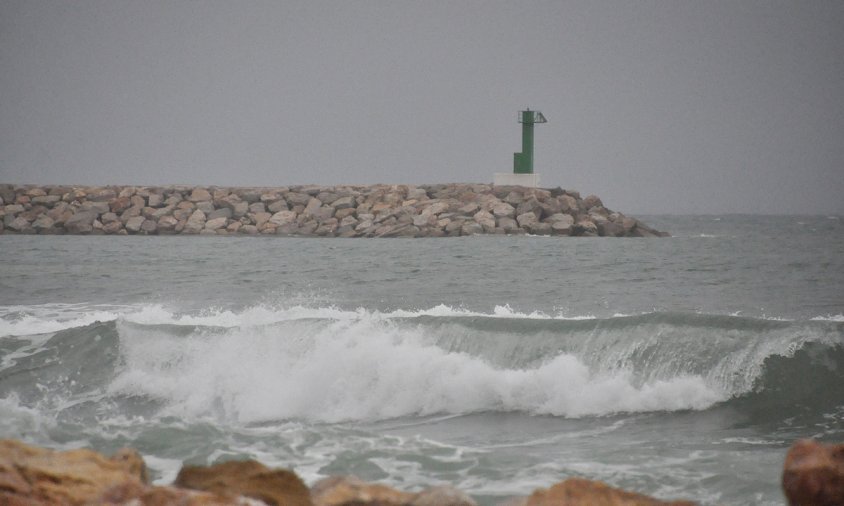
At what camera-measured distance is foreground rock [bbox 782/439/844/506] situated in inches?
179

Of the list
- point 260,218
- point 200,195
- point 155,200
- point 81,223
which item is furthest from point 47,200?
point 260,218

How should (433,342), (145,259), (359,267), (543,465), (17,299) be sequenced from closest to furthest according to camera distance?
(543,465) → (433,342) → (17,299) → (359,267) → (145,259)

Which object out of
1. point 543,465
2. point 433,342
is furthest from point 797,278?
point 543,465

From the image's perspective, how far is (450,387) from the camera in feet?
31.8

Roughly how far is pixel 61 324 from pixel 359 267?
9561 millimetres

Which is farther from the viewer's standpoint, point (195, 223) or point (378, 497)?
point (195, 223)

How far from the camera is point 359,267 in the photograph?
2225cm

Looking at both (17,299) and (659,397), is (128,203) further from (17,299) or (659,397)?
(659,397)

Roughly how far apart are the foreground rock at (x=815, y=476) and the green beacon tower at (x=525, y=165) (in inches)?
1377

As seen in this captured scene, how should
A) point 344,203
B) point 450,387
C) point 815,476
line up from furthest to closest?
point 344,203
point 450,387
point 815,476

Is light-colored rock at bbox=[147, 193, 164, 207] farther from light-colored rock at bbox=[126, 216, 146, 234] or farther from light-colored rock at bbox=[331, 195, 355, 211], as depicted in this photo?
light-colored rock at bbox=[331, 195, 355, 211]

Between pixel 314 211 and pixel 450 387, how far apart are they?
26.4 meters

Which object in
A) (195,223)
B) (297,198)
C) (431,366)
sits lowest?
(431,366)

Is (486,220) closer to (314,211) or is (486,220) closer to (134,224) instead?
(314,211)
